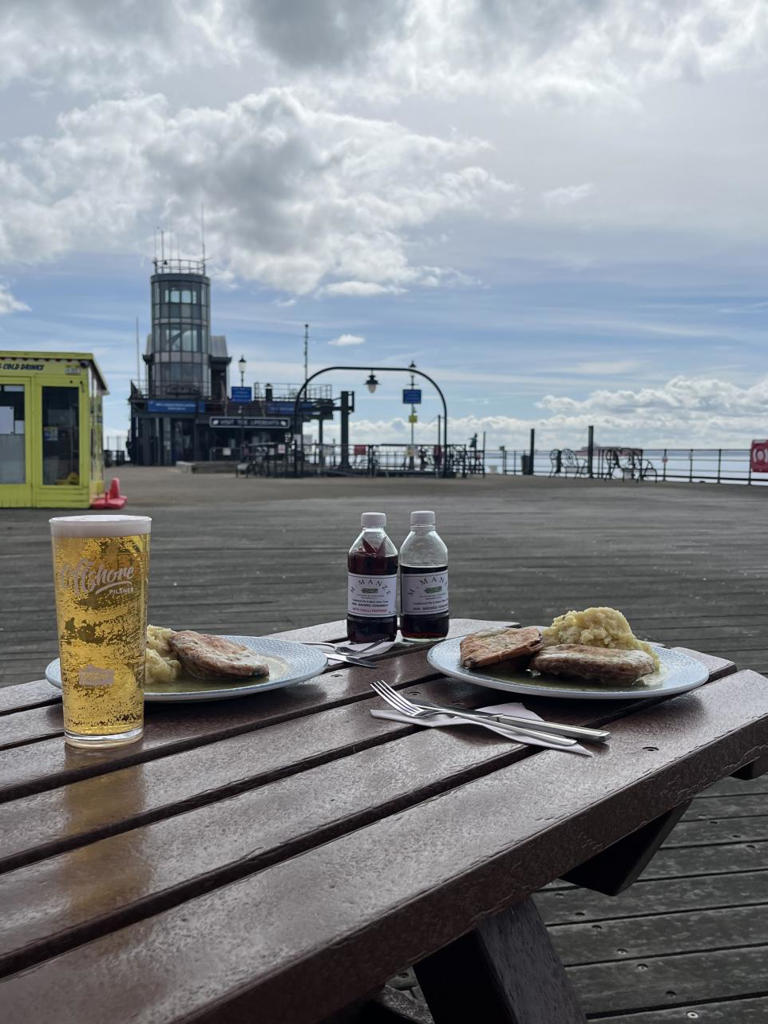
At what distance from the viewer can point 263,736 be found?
1141mm

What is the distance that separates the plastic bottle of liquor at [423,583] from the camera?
163 centimetres

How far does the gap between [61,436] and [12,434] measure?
0.60 metres

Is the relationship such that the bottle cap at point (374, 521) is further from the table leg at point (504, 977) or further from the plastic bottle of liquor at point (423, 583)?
the table leg at point (504, 977)

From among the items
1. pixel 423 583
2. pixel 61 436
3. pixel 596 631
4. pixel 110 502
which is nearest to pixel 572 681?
pixel 596 631

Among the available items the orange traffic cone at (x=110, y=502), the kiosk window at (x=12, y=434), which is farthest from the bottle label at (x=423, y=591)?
the orange traffic cone at (x=110, y=502)

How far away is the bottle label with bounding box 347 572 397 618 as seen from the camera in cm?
160

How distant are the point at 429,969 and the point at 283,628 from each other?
327 cm

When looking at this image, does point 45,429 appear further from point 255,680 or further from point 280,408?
point 280,408

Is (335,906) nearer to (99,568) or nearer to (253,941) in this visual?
(253,941)

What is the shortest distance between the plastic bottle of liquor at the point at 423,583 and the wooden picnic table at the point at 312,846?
303 millimetres

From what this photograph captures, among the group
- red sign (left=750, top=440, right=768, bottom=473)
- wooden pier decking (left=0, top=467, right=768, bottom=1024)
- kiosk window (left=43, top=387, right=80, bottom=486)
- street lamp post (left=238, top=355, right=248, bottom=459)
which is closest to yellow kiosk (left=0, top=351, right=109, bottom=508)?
kiosk window (left=43, top=387, right=80, bottom=486)

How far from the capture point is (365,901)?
0.74m

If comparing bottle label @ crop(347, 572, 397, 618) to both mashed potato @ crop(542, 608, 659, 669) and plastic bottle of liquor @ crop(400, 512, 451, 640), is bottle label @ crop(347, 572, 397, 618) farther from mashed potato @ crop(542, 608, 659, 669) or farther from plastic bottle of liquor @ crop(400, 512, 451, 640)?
mashed potato @ crop(542, 608, 659, 669)

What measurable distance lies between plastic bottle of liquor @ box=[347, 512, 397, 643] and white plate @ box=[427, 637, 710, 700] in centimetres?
18
